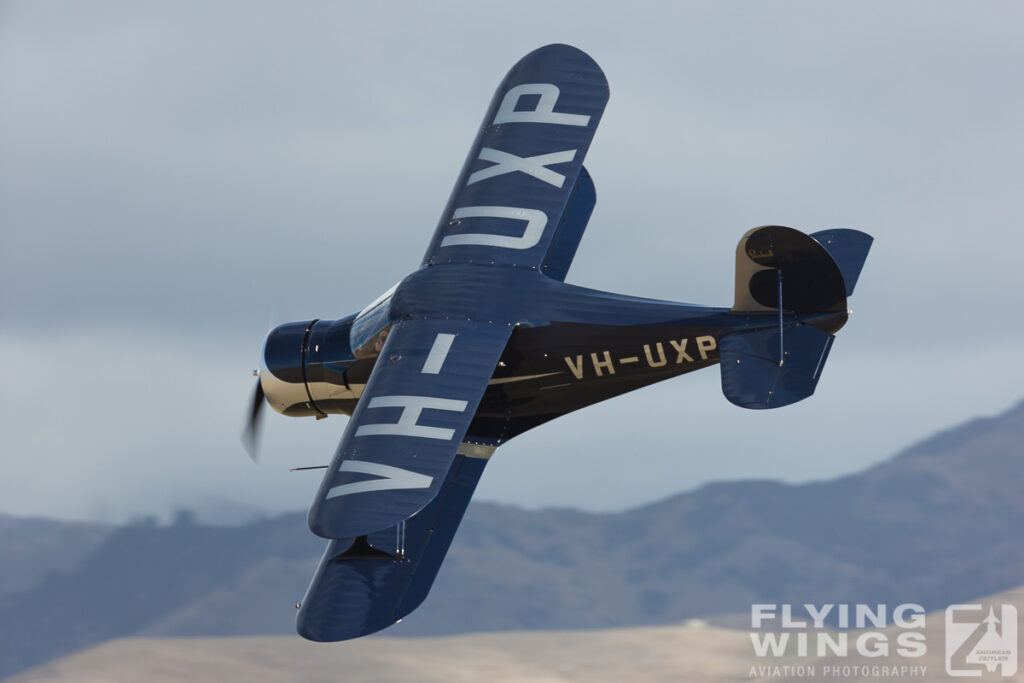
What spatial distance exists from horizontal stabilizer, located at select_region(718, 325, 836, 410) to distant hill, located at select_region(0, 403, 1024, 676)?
98.3 ft

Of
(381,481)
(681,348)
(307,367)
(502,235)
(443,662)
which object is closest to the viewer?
(381,481)

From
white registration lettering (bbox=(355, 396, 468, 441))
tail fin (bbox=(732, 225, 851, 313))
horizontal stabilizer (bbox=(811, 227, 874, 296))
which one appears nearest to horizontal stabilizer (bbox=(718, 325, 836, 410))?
tail fin (bbox=(732, 225, 851, 313))

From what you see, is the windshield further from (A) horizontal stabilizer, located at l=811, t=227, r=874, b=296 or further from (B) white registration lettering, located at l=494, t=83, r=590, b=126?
(A) horizontal stabilizer, located at l=811, t=227, r=874, b=296

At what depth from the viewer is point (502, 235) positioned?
18.6 metres

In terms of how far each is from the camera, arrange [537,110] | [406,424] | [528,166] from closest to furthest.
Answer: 1. [406,424]
2. [528,166]
3. [537,110]

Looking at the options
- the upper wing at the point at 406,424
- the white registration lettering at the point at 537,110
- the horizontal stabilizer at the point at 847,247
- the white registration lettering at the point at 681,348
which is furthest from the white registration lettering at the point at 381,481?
the white registration lettering at the point at 537,110

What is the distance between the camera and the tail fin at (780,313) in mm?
16297

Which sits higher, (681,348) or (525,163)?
(525,163)

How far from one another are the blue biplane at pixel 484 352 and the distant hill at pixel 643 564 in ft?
89.8

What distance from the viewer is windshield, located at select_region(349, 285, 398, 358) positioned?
58.9 feet

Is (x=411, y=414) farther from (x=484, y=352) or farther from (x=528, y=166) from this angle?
(x=528, y=166)

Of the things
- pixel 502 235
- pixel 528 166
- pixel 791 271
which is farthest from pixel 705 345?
pixel 528 166

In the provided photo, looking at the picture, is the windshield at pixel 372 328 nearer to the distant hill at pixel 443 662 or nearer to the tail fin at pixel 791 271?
the tail fin at pixel 791 271

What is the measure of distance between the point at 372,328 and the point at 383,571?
3.19 m
